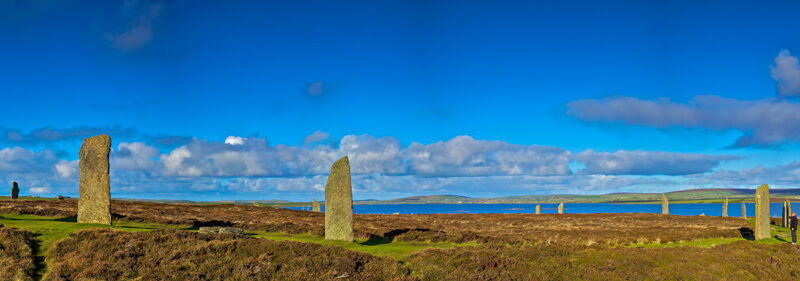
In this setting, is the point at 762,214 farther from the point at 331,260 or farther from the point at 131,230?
the point at 131,230

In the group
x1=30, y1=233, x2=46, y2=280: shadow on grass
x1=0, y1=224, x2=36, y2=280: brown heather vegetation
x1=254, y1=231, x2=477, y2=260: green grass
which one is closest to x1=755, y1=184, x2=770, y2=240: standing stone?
x1=254, y1=231, x2=477, y2=260: green grass

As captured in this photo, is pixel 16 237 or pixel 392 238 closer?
pixel 16 237

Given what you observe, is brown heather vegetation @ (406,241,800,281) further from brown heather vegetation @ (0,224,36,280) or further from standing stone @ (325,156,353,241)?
brown heather vegetation @ (0,224,36,280)

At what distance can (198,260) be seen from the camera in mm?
14898

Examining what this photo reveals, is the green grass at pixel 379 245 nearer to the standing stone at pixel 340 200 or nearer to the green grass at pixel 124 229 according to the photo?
the green grass at pixel 124 229

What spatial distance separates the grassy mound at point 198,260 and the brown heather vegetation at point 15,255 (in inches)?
22.0

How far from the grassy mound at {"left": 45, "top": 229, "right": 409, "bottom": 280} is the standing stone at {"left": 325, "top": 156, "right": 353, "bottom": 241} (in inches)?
194

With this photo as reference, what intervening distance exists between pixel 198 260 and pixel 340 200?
27.0 feet

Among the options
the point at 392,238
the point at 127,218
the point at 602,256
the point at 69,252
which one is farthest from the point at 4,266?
the point at 602,256

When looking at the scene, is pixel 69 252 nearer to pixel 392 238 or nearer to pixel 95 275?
pixel 95 275

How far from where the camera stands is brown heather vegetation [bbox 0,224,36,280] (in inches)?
510

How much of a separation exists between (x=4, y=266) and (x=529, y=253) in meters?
15.9

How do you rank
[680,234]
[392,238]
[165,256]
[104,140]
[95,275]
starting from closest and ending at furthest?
1. [95,275]
2. [165,256]
3. [104,140]
4. [392,238]
5. [680,234]

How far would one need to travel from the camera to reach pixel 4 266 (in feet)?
43.9
